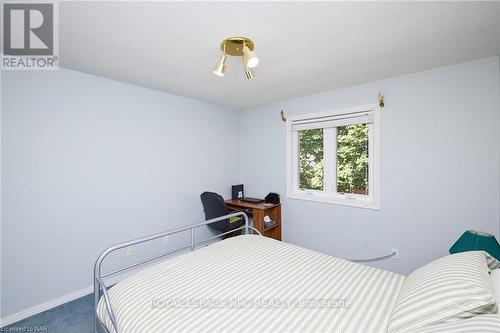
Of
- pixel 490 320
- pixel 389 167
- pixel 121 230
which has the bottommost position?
pixel 121 230

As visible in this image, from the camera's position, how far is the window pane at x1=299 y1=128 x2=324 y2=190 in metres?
3.07

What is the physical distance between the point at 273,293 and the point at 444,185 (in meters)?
2.02

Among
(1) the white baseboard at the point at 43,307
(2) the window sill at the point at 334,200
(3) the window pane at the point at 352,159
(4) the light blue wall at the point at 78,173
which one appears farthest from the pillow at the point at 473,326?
(1) the white baseboard at the point at 43,307

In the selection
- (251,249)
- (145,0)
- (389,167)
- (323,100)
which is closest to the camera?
(145,0)

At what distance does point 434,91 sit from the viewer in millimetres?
2154

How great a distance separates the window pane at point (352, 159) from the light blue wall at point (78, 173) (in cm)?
206

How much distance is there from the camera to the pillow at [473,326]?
2.26 feet

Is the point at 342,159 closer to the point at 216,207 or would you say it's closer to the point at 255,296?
the point at 216,207

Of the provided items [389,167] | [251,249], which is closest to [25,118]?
[251,249]

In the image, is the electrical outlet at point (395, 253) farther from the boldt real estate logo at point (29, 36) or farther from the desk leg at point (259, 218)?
the boldt real estate logo at point (29, 36)

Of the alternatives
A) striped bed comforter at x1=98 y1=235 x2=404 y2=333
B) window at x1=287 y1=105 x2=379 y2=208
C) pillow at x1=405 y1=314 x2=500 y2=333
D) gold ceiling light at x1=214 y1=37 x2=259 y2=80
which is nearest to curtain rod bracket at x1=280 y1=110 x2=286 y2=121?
window at x1=287 y1=105 x2=379 y2=208

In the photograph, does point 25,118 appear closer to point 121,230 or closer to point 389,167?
point 121,230

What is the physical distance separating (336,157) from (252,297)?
2227 mm

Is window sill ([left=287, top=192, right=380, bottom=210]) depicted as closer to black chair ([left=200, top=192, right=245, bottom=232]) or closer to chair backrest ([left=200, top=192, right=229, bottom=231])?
black chair ([left=200, top=192, right=245, bottom=232])
